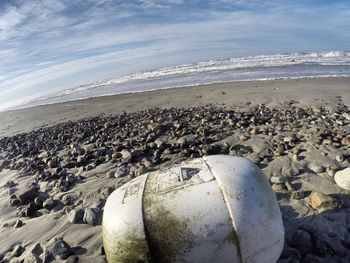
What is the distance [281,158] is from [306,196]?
4.30 feet

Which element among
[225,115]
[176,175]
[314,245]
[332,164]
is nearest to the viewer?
[176,175]

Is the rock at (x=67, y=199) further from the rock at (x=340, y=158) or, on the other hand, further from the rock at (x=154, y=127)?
the rock at (x=340, y=158)

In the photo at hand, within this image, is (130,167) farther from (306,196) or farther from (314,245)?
(314,245)

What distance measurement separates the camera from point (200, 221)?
2.89 metres

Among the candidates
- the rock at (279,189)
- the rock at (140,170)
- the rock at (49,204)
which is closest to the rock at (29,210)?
the rock at (49,204)

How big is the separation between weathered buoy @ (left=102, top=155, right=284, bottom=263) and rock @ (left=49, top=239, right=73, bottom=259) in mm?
1234

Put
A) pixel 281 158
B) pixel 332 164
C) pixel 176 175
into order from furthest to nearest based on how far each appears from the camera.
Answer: pixel 281 158 < pixel 332 164 < pixel 176 175

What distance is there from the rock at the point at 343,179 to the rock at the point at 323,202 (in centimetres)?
48

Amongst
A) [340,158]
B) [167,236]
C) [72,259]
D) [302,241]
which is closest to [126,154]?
[72,259]

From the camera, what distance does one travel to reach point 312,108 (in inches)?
364

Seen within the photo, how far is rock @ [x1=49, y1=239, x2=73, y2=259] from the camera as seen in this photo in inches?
167

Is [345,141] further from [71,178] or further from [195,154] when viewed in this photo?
[71,178]

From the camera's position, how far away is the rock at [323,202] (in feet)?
14.4

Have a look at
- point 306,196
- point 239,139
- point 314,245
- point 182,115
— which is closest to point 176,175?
point 314,245
